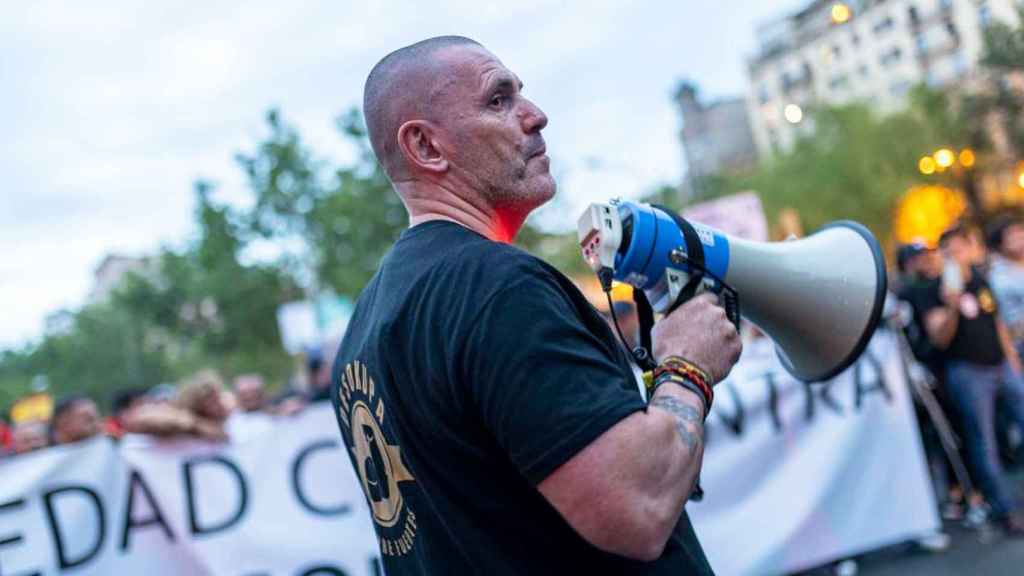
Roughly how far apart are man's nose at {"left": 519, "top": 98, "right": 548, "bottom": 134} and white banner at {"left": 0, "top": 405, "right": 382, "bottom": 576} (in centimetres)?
358

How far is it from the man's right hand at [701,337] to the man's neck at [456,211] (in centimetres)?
33

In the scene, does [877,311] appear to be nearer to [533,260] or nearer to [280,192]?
[533,260]

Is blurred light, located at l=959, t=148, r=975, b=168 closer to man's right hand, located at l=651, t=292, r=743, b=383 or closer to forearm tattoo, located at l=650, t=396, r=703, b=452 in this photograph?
man's right hand, located at l=651, t=292, r=743, b=383

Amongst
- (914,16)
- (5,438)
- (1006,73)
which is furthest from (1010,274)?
(914,16)

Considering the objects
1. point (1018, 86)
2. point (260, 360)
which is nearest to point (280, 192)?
point (260, 360)

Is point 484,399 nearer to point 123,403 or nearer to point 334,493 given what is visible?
point 334,493

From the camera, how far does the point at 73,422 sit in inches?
222

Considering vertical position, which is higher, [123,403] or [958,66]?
[958,66]

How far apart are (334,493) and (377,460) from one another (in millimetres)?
3477

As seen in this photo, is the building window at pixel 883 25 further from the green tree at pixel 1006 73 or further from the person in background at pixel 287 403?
the person in background at pixel 287 403

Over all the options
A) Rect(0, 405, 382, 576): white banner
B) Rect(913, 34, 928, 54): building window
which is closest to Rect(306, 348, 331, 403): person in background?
Rect(0, 405, 382, 576): white banner

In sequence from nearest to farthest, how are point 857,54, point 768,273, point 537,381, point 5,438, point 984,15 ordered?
point 537,381 → point 768,273 → point 5,438 → point 984,15 → point 857,54

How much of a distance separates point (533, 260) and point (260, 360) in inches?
1449

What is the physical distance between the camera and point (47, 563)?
15.0 feet
